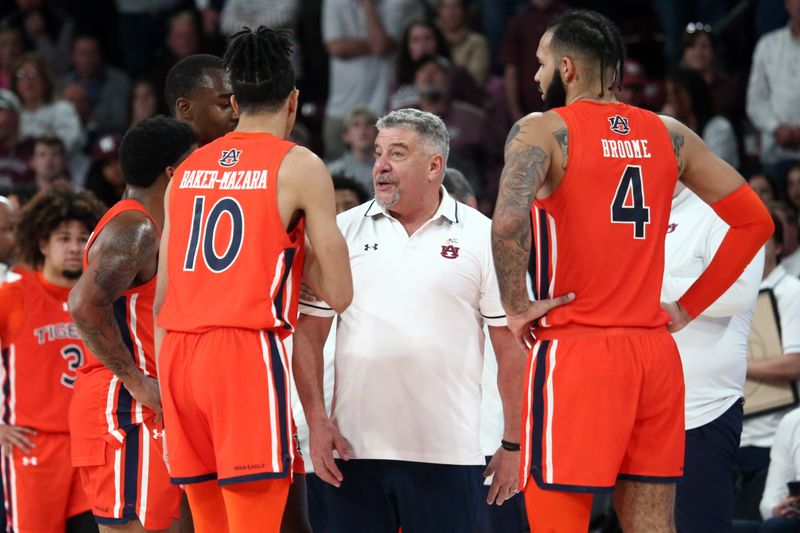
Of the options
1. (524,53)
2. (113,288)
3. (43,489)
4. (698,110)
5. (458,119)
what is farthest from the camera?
(524,53)

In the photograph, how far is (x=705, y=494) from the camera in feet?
18.7

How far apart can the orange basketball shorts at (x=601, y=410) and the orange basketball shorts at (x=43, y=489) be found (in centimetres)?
278

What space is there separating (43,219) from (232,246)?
8.11 ft

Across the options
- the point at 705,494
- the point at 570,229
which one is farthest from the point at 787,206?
the point at 570,229

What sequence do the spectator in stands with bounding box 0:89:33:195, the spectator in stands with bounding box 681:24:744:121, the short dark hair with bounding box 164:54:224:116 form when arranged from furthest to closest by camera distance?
the spectator in stands with bounding box 0:89:33:195 → the spectator in stands with bounding box 681:24:744:121 → the short dark hair with bounding box 164:54:224:116

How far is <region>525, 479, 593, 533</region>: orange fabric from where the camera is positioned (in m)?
4.29

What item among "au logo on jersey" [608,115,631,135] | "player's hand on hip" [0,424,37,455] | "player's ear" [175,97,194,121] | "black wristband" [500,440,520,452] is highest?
"player's ear" [175,97,194,121]

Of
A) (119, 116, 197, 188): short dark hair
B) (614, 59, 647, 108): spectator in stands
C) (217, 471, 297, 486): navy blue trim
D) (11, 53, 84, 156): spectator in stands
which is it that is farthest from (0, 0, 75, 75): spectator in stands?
(217, 471, 297, 486): navy blue trim

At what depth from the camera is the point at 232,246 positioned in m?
4.24

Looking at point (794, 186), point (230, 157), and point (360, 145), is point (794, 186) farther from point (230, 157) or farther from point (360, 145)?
point (230, 157)

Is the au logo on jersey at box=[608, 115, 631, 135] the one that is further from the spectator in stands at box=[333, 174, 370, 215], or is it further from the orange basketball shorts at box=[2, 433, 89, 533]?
the orange basketball shorts at box=[2, 433, 89, 533]

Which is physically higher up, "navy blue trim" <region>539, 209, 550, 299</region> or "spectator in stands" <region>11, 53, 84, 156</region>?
"spectator in stands" <region>11, 53, 84, 156</region>

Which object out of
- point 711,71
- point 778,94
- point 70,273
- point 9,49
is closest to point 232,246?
point 70,273

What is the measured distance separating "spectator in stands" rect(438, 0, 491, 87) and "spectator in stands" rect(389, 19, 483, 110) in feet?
1.62
